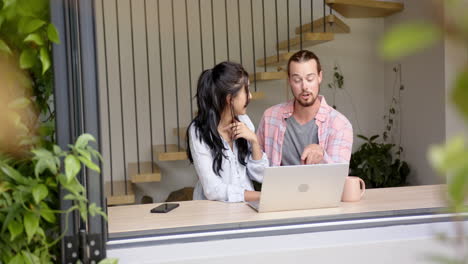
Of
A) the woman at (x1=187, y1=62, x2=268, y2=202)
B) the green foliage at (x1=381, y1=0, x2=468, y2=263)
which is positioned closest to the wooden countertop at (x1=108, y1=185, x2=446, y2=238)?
the woman at (x1=187, y1=62, x2=268, y2=202)

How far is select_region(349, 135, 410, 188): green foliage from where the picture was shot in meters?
5.71

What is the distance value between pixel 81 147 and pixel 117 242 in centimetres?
40

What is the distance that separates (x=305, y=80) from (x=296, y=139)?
1.11ft

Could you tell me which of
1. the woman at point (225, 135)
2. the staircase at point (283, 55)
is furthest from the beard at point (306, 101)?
the staircase at point (283, 55)

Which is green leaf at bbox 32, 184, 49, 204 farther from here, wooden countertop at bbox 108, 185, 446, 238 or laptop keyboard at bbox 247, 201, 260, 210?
laptop keyboard at bbox 247, 201, 260, 210

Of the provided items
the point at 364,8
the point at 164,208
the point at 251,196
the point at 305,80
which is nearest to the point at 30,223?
the point at 164,208

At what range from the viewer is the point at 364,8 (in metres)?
5.67

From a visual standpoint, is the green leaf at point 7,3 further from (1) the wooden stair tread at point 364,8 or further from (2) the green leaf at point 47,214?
(1) the wooden stair tread at point 364,8

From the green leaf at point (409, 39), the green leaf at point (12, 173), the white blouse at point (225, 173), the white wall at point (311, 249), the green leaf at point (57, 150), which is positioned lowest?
the white wall at point (311, 249)

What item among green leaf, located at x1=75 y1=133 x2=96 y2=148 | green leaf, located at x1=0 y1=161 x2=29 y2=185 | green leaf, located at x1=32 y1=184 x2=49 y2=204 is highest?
green leaf, located at x1=75 y1=133 x2=96 y2=148

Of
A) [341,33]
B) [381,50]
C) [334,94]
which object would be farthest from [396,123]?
[381,50]

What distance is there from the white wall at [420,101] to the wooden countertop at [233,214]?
299 centimetres

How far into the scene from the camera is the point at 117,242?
1.88 metres

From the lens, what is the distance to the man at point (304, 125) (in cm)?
306
